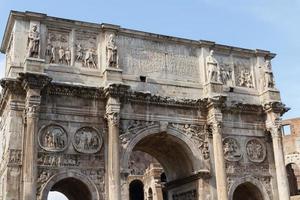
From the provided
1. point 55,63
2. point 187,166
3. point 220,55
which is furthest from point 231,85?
point 55,63

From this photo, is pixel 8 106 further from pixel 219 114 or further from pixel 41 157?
pixel 219 114

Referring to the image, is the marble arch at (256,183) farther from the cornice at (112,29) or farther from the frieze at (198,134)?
the cornice at (112,29)

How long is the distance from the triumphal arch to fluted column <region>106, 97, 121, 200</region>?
3 centimetres

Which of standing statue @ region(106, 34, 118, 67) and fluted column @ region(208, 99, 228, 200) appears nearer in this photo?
standing statue @ region(106, 34, 118, 67)

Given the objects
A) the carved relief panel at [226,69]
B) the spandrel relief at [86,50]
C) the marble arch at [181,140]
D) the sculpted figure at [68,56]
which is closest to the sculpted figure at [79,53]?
the spandrel relief at [86,50]

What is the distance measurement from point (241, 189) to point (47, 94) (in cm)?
802

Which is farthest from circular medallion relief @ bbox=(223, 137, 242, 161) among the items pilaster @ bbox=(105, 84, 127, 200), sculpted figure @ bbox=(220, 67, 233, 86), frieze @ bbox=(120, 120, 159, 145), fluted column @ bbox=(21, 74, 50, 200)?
fluted column @ bbox=(21, 74, 50, 200)

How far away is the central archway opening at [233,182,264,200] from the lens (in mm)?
16500

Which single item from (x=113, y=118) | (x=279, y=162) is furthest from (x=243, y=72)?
(x=113, y=118)

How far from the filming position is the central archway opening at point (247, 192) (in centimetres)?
1650

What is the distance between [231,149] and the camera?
16.3 metres

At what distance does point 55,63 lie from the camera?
14633 millimetres

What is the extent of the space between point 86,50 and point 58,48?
94cm

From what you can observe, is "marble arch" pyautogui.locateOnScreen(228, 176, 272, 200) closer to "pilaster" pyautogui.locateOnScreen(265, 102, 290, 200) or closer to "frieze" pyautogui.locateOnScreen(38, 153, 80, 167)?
"pilaster" pyautogui.locateOnScreen(265, 102, 290, 200)
